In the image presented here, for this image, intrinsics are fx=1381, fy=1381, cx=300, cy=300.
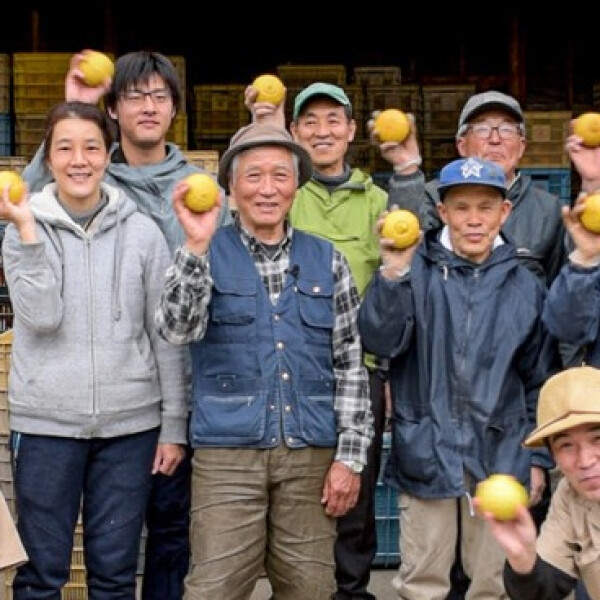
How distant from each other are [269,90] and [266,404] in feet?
4.51

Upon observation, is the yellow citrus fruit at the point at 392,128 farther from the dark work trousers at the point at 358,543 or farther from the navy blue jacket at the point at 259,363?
the dark work trousers at the point at 358,543

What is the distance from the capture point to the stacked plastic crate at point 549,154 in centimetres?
905

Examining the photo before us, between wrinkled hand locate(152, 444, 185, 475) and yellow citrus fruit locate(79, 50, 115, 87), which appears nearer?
wrinkled hand locate(152, 444, 185, 475)

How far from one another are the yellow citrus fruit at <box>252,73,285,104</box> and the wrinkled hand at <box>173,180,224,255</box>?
1.00 metres

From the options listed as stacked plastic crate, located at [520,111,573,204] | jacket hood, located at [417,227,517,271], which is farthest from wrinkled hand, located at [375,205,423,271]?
stacked plastic crate, located at [520,111,573,204]

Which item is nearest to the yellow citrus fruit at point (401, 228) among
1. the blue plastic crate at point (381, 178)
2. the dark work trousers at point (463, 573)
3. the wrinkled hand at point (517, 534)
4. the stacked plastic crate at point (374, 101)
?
the dark work trousers at point (463, 573)

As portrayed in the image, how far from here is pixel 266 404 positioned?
4.38 metres

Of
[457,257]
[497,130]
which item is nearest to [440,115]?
[497,130]

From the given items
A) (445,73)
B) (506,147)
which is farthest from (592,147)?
(445,73)

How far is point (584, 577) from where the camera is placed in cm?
389

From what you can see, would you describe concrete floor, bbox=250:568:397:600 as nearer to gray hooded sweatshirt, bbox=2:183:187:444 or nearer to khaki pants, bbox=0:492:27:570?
gray hooded sweatshirt, bbox=2:183:187:444

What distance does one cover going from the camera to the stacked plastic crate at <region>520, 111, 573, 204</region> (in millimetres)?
9055

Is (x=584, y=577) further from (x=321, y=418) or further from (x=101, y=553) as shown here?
(x=101, y=553)

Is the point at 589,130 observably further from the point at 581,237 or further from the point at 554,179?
the point at 554,179
